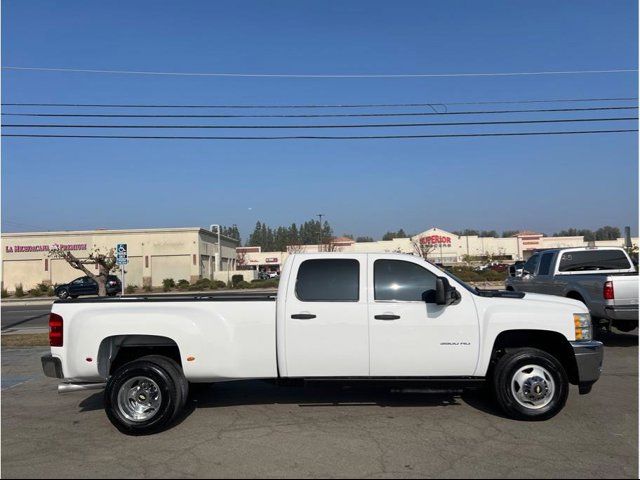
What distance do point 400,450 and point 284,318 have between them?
1.88m

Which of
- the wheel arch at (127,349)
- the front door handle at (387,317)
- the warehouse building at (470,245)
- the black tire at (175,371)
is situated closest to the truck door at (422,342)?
the front door handle at (387,317)

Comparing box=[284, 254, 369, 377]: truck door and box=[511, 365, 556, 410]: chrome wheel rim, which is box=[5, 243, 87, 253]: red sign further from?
box=[511, 365, 556, 410]: chrome wheel rim

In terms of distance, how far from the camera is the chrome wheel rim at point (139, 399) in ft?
19.9

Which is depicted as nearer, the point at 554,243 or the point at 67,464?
the point at 67,464

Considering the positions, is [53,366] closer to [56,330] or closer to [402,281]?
[56,330]

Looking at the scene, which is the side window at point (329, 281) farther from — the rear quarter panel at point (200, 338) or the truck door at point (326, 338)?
the rear quarter panel at point (200, 338)

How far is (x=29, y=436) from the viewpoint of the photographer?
6105mm

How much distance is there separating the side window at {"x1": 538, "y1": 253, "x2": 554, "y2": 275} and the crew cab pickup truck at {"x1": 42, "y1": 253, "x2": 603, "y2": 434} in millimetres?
7012

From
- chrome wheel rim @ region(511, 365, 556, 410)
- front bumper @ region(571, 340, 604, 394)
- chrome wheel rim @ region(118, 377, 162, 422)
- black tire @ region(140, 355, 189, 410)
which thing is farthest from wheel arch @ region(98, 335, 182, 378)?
front bumper @ region(571, 340, 604, 394)

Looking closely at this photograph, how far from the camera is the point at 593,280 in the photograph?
11.1 m

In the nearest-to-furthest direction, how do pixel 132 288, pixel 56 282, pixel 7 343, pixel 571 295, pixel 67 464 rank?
pixel 67 464 < pixel 571 295 < pixel 7 343 < pixel 132 288 < pixel 56 282

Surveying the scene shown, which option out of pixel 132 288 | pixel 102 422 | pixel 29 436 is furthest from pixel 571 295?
pixel 132 288

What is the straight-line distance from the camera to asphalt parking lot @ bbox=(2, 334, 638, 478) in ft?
16.1

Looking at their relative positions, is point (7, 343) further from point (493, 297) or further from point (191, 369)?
point (493, 297)
